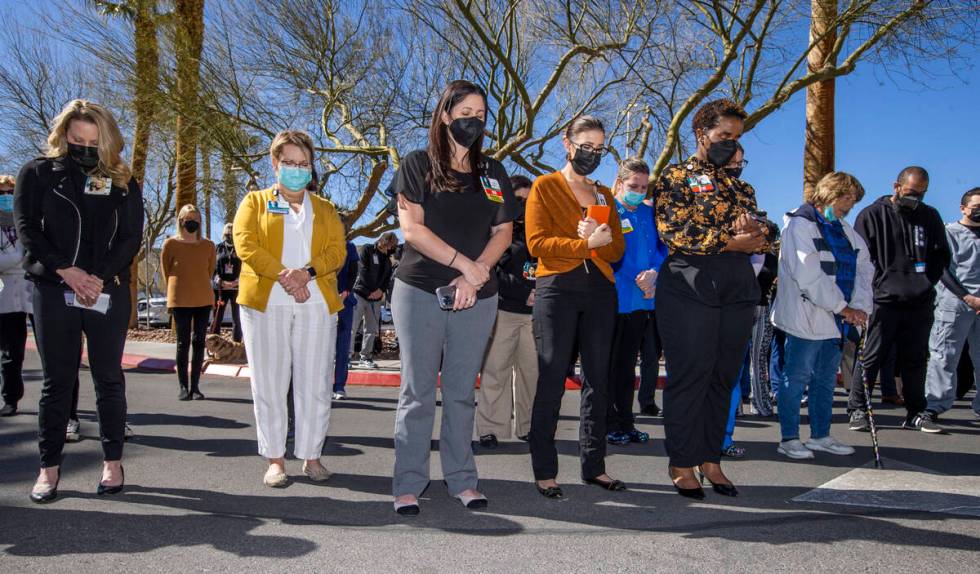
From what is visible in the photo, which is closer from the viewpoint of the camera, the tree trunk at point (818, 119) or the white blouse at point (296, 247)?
the white blouse at point (296, 247)

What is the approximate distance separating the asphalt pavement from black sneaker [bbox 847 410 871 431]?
0.76 metres

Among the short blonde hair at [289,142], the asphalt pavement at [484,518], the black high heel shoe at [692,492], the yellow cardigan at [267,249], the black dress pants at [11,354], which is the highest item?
the short blonde hair at [289,142]

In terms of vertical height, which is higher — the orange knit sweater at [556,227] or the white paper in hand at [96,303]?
the orange knit sweater at [556,227]

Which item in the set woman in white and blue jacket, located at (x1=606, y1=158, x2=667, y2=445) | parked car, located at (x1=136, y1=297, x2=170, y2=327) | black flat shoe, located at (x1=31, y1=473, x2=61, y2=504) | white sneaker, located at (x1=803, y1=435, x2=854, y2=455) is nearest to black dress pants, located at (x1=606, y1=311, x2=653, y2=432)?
woman in white and blue jacket, located at (x1=606, y1=158, x2=667, y2=445)

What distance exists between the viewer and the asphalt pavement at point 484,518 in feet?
10.2

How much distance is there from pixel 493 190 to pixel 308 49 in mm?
9758

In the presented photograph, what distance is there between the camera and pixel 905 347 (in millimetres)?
6863

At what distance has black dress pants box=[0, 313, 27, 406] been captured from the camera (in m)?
6.29

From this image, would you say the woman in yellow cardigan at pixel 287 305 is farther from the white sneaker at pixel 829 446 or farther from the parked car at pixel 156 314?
the parked car at pixel 156 314

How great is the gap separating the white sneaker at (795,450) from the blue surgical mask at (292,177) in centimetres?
382

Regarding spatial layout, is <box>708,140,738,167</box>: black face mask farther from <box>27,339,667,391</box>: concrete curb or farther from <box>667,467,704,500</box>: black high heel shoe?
<box>27,339,667,391</box>: concrete curb

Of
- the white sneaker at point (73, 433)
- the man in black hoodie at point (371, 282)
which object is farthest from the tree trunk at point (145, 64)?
the white sneaker at point (73, 433)

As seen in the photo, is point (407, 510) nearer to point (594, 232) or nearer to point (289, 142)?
point (594, 232)

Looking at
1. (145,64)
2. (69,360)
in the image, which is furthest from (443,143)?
(145,64)
